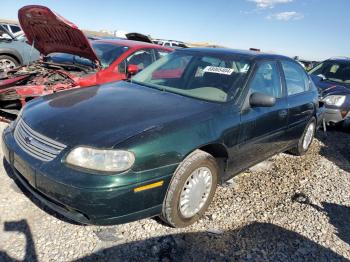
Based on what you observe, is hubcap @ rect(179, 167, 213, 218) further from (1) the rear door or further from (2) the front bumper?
(1) the rear door

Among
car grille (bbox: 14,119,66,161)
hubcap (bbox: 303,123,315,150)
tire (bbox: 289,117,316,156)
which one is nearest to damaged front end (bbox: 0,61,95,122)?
car grille (bbox: 14,119,66,161)

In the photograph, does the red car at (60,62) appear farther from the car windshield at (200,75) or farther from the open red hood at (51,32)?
the car windshield at (200,75)

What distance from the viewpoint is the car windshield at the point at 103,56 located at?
5.94 m

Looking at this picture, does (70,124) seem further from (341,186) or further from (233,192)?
(341,186)

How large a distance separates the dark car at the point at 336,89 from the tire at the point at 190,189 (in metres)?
4.60

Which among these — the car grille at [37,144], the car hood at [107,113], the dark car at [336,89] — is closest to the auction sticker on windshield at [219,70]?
the car hood at [107,113]

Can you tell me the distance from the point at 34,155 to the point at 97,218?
75cm

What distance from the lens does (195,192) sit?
3.09 metres

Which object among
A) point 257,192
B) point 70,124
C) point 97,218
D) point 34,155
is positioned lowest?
point 257,192

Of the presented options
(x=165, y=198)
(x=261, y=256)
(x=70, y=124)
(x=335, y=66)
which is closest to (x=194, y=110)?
(x=165, y=198)

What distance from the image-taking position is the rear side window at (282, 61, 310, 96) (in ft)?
14.5

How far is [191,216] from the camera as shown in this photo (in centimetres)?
314

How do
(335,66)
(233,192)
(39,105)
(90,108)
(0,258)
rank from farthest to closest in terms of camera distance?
(335,66) → (233,192) → (39,105) → (90,108) → (0,258)

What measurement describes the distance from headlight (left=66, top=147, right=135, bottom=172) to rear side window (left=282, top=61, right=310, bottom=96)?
8.90 feet
